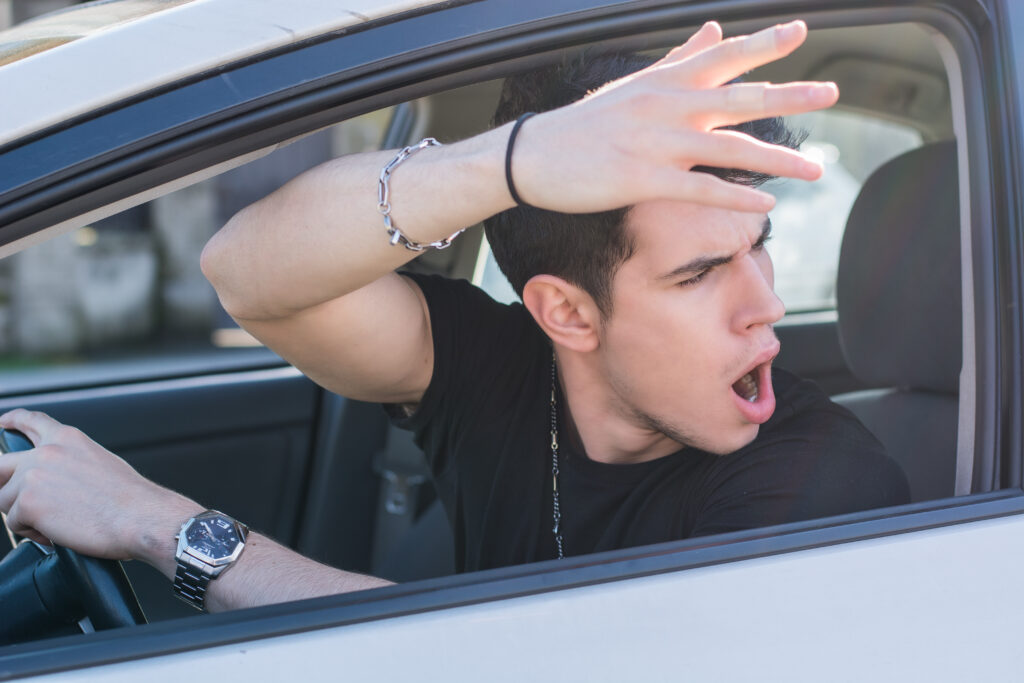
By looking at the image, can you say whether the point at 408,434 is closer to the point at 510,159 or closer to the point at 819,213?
the point at 510,159

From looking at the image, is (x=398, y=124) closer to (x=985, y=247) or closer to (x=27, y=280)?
(x=985, y=247)

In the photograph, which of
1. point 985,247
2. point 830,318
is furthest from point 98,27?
point 830,318

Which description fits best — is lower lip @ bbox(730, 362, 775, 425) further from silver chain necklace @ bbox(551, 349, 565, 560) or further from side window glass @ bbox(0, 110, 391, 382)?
side window glass @ bbox(0, 110, 391, 382)

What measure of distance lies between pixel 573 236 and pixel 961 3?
604mm

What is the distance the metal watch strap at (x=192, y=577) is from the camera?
1.19m

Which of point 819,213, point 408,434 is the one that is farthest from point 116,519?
point 819,213

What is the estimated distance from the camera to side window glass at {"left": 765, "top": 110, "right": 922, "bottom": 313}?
4082 millimetres

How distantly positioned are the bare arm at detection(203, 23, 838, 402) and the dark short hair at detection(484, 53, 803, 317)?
0.24m

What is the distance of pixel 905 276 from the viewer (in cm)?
190

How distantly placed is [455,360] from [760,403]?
0.59 meters

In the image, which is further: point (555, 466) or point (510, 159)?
point (555, 466)

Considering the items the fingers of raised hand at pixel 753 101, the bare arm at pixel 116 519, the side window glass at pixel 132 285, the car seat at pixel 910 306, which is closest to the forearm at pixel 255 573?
the bare arm at pixel 116 519

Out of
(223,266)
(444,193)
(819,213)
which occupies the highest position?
(444,193)

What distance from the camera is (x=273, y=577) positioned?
1175 mm
